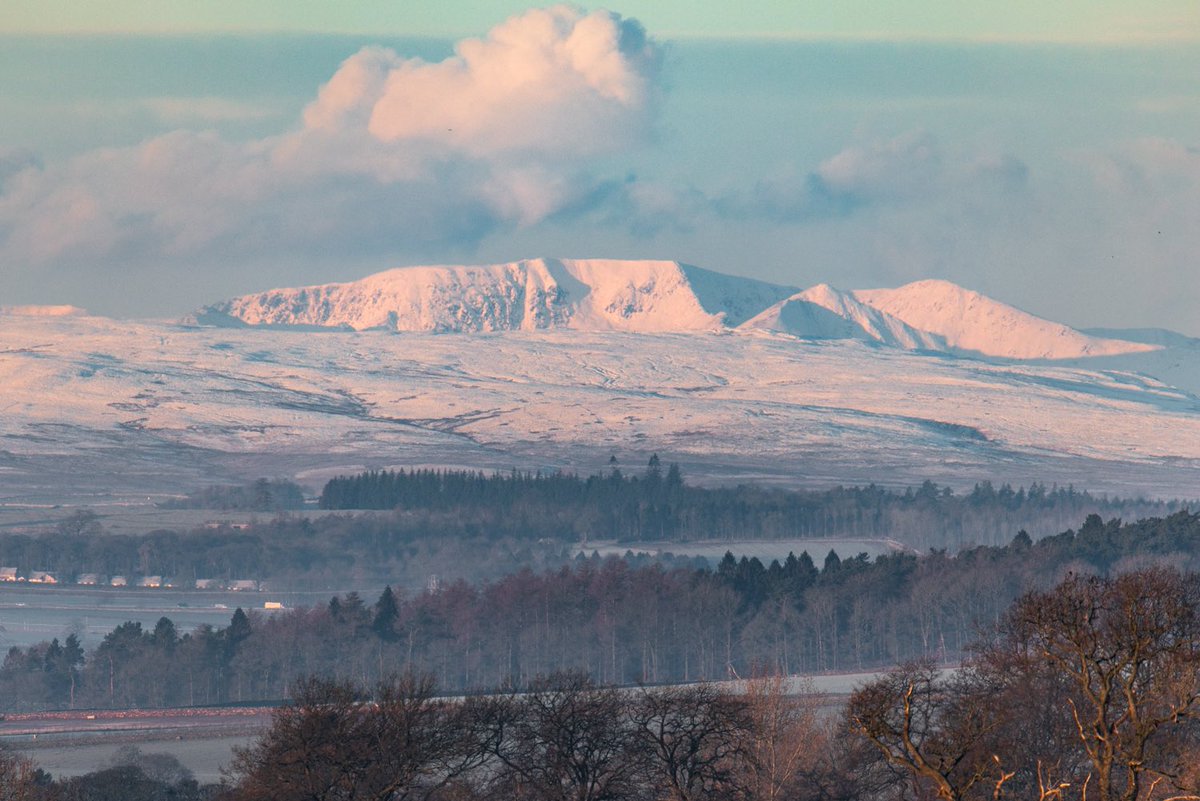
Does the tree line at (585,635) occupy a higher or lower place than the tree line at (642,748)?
lower

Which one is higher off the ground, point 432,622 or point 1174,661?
point 1174,661

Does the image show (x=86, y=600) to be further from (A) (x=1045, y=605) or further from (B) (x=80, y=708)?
(A) (x=1045, y=605)

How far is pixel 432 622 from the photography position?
140 meters

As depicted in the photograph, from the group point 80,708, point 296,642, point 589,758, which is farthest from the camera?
point 296,642

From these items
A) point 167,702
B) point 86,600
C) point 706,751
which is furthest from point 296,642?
point 706,751

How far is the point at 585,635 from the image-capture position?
5413 inches

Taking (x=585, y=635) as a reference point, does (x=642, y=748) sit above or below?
above

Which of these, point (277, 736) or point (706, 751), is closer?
point (277, 736)

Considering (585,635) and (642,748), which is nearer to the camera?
(642,748)

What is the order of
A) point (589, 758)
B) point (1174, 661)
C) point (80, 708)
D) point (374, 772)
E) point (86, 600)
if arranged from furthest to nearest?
point (86, 600) → point (80, 708) → point (589, 758) → point (374, 772) → point (1174, 661)

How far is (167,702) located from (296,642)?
980 centimetres

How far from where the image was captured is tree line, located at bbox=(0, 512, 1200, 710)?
13012 cm

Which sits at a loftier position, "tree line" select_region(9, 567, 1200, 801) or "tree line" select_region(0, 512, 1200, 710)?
"tree line" select_region(9, 567, 1200, 801)

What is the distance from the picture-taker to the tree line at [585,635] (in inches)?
5123
